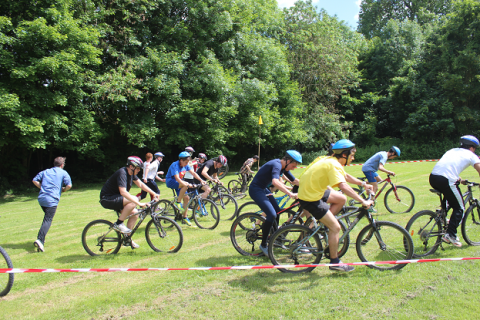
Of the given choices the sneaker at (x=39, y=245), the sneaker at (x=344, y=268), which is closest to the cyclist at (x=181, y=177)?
the sneaker at (x=39, y=245)

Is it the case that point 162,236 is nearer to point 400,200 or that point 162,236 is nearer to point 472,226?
point 472,226

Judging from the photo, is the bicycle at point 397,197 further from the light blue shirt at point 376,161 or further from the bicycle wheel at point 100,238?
the bicycle wheel at point 100,238

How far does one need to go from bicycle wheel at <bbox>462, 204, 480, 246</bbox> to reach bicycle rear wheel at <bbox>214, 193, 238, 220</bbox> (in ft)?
17.2

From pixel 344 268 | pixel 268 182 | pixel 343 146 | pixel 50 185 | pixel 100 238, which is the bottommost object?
pixel 100 238

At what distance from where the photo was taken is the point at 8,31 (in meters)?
14.8

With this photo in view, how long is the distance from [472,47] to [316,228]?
34.0 m

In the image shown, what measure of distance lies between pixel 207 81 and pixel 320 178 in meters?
17.6

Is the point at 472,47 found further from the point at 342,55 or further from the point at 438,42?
the point at 342,55

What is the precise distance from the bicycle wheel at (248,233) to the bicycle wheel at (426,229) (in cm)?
252

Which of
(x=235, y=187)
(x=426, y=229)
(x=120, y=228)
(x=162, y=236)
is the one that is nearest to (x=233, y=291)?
(x=162, y=236)

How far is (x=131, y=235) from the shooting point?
20.0ft

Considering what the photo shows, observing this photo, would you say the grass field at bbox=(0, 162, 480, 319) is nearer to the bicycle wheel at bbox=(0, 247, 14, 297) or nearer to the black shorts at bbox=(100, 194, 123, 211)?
the bicycle wheel at bbox=(0, 247, 14, 297)

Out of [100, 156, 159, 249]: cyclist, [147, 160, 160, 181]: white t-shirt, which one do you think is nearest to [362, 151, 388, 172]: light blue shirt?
[100, 156, 159, 249]: cyclist

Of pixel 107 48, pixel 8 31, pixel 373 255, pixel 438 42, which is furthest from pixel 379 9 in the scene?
pixel 373 255
